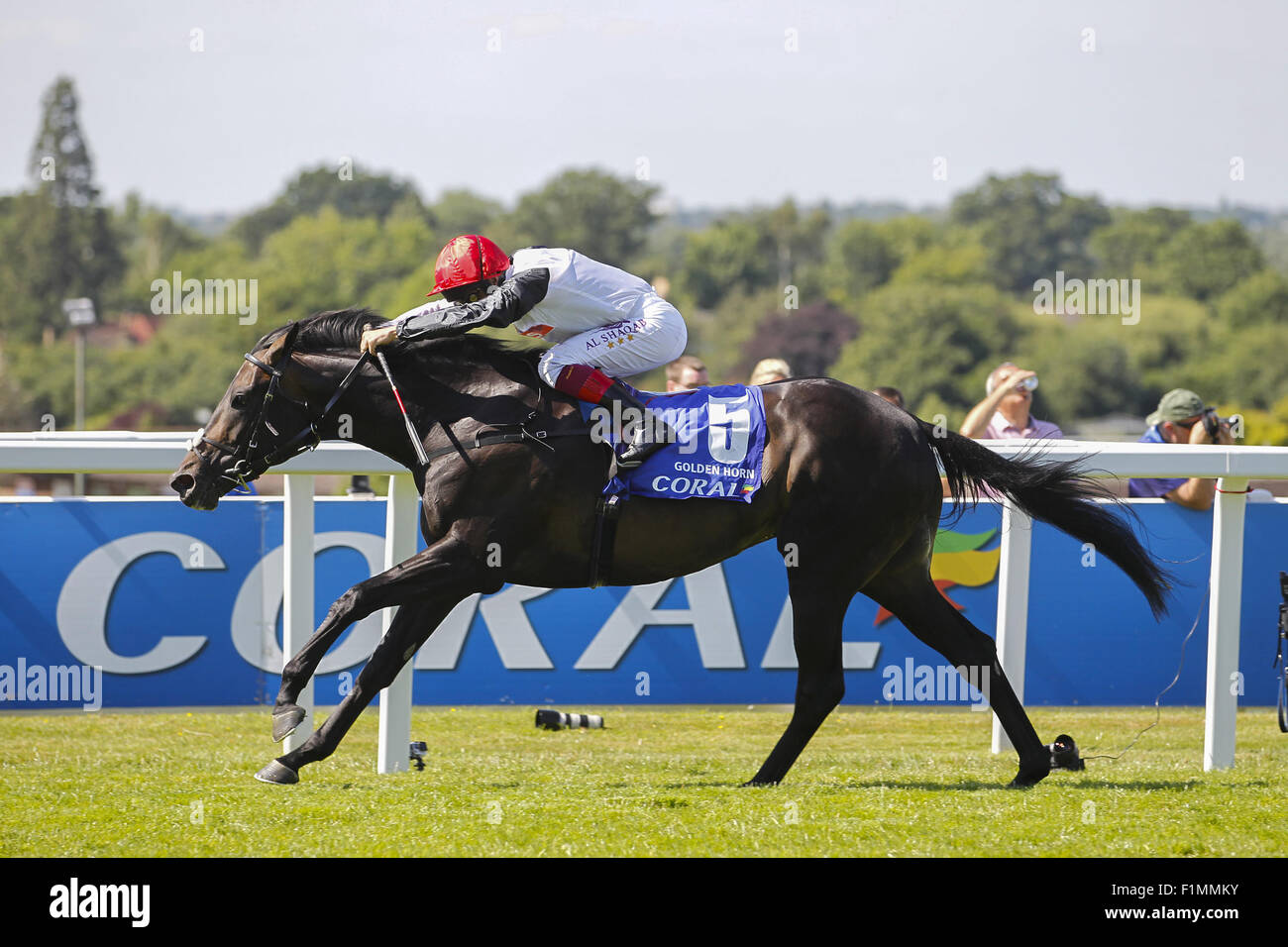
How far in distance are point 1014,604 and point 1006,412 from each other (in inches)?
84.4

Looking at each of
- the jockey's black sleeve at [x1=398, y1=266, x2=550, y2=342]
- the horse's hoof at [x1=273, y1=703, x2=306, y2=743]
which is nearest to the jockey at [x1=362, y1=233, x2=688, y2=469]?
the jockey's black sleeve at [x1=398, y1=266, x2=550, y2=342]

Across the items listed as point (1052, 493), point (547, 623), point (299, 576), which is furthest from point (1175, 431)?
point (299, 576)

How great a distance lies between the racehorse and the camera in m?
5.37

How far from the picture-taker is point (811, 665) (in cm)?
570

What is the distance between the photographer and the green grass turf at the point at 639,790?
176 inches

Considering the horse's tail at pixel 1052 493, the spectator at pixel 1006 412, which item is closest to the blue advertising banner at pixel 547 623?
the horse's tail at pixel 1052 493

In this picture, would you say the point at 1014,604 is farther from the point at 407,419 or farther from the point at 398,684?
the point at 407,419

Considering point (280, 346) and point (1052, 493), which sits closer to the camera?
point (280, 346)

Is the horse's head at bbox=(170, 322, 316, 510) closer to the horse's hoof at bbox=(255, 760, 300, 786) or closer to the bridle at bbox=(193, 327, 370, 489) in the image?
the bridle at bbox=(193, 327, 370, 489)

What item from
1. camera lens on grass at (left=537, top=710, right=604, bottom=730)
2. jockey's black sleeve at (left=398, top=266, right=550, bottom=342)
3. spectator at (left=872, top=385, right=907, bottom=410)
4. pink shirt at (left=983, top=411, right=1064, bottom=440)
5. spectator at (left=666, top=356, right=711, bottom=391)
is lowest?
camera lens on grass at (left=537, top=710, right=604, bottom=730)

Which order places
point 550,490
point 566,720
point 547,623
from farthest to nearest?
Result: point 566,720 → point 547,623 → point 550,490

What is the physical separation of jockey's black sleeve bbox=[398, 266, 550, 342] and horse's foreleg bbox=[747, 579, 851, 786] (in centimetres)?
145
